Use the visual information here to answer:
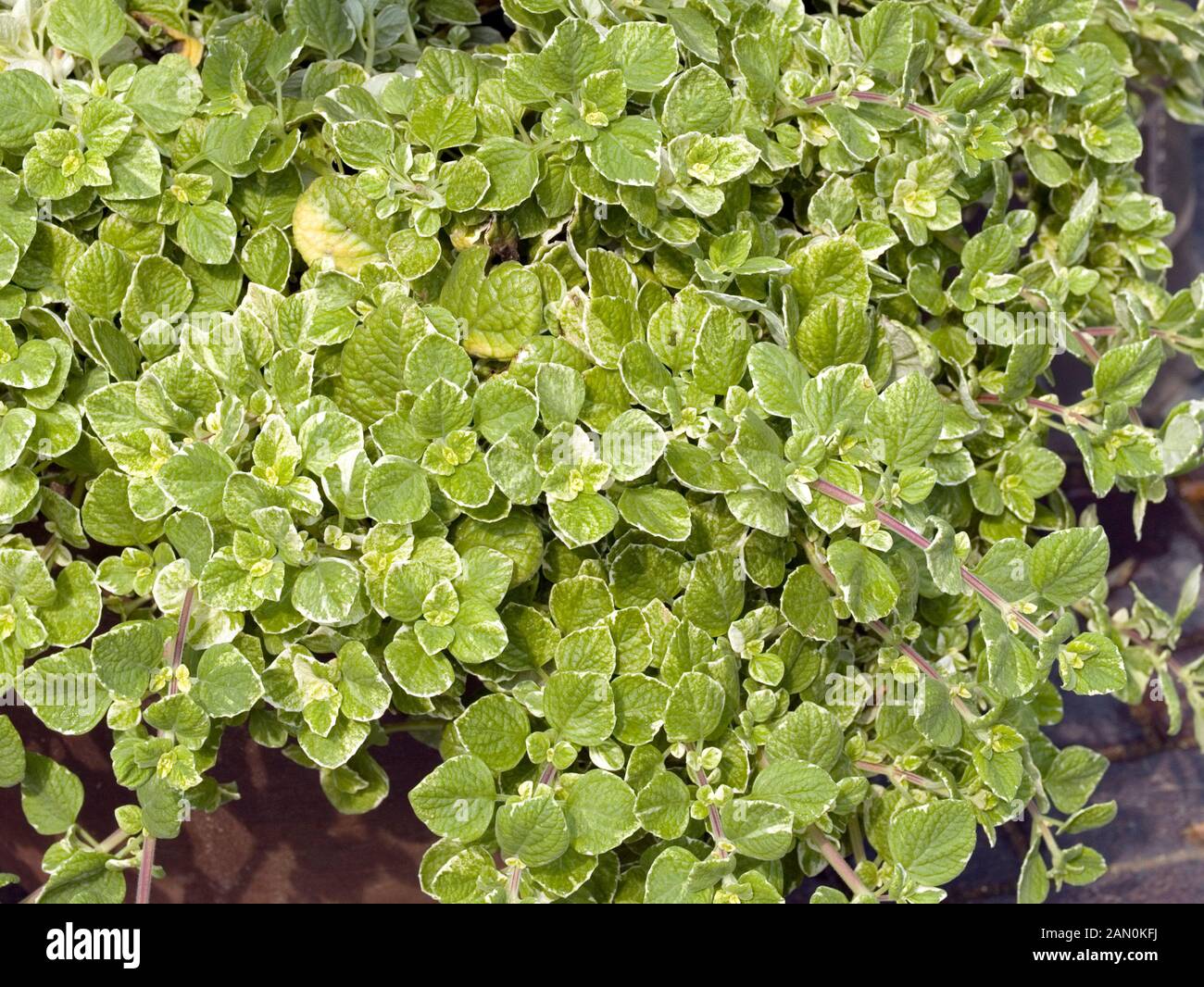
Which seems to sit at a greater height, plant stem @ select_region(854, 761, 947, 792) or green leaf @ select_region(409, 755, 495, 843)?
green leaf @ select_region(409, 755, 495, 843)

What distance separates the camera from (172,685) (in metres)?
0.86

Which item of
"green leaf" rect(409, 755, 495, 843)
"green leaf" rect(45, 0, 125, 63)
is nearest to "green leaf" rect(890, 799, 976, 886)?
"green leaf" rect(409, 755, 495, 843)

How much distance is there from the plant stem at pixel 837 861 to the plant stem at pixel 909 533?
0.24 meters

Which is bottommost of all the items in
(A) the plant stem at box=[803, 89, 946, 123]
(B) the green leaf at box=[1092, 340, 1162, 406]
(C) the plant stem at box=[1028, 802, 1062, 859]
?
(C) the plant stem at box=[1028, 802, 1062, 859]

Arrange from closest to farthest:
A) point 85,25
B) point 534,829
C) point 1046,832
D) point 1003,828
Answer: point 534,829 < point 85,25 < point 1046,832 < point 1003,828

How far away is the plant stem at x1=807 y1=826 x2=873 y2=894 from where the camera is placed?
93 centimetres

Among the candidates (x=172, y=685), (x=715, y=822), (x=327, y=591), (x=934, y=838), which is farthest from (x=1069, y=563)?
(x=172, y=685)

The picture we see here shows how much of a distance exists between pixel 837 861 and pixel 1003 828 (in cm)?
78

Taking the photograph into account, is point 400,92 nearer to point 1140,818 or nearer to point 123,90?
point 123,90

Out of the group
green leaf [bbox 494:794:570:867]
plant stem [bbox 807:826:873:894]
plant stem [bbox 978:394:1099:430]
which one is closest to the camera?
green leaf [bbox 494:794:570:867]

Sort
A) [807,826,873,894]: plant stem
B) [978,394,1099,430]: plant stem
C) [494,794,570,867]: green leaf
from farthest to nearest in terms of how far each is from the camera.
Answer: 1. [978,394,1099,430]: plant stem
2. [807,826,873,894]: plant stem
3. [494,794,570,867]: green leaf

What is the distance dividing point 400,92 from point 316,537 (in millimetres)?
382

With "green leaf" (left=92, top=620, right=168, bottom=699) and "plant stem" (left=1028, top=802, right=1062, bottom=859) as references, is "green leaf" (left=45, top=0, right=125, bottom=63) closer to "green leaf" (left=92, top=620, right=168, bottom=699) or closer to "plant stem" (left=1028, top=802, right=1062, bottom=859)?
"green leaf" (left=92, top=620, right=168, bottom=699)

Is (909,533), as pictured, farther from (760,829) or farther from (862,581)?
(760,829)
